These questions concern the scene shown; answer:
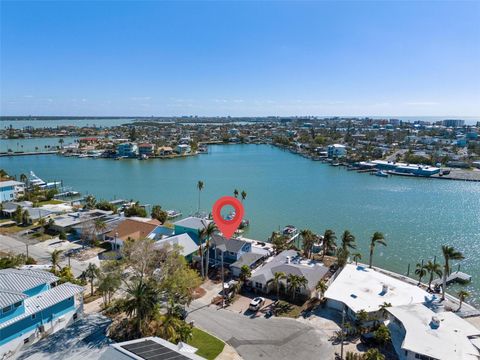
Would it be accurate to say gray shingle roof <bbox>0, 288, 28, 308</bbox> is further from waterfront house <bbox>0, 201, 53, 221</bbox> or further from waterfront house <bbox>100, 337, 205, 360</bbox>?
waterfront house <bbox>0, 201, 53, 221</bbox>

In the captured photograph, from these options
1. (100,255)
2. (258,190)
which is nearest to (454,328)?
(100,255)

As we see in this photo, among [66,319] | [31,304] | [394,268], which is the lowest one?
[394,268]

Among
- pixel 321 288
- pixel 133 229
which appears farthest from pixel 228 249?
pixel 133 229

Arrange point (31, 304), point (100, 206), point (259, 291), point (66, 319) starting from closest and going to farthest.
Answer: point (31, 304) → point (66, 319) → point (259, 291) → point (100, 206)

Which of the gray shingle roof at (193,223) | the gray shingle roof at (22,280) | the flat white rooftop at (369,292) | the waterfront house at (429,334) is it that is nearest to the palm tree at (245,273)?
the flat white rooftop at (369,292)

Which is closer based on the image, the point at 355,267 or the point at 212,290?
the point at 212,290

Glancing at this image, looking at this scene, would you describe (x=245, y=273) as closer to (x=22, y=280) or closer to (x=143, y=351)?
(x=143, y=351)

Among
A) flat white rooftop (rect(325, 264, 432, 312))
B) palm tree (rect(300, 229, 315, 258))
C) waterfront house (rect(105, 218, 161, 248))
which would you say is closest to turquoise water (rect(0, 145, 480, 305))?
palm tree (rect(300, 229, 315, 258))

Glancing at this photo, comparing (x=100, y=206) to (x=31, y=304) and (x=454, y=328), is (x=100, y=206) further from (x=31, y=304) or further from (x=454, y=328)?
(x=454, y=328)

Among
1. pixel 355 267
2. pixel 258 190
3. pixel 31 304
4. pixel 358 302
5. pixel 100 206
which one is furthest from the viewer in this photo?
pixel 258 190
